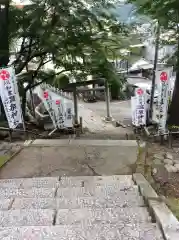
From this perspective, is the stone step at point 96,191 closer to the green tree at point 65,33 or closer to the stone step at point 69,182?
the stone step at point 69,182

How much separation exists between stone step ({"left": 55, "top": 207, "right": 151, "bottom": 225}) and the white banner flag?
487cm

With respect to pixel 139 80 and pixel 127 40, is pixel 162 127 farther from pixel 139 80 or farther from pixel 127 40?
pixel 139 80

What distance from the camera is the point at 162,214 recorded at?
3320 millimetres

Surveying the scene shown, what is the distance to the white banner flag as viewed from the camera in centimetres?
769

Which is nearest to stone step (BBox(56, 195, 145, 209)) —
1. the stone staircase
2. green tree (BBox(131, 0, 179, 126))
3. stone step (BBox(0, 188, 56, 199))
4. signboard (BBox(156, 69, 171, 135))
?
the stone staircase

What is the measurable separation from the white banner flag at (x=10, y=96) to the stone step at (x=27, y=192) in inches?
144

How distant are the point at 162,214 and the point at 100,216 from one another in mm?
642

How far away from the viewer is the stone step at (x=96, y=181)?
15.5ft

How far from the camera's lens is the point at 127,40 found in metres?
9.77

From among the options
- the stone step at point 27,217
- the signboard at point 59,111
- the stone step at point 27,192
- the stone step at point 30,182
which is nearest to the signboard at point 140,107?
the signboard at point 59,111

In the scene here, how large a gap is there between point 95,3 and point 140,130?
→ 413cm

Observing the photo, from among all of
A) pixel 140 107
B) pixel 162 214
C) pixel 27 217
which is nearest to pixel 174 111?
pixel 140 107

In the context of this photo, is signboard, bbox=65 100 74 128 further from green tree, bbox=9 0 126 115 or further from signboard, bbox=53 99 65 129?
green tree, bbox=9 0 126 115

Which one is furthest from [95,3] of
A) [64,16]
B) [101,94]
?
[101,94]
